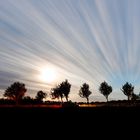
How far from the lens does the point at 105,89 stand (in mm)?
113500

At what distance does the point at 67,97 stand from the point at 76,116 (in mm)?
91731

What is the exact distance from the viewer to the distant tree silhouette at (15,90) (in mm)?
113188

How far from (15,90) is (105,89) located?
156 feet

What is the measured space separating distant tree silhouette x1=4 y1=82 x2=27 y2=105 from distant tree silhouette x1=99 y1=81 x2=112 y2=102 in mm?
39696

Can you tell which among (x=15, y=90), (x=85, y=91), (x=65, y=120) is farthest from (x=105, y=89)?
(x=65, y=120)

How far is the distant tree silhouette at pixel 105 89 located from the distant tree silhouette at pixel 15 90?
39696mm

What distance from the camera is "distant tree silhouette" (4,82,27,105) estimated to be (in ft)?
371

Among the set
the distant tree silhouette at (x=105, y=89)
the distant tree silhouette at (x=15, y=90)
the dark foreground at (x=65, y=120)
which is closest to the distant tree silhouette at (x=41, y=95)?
the distant tree silhouette at (x=15, y=90)

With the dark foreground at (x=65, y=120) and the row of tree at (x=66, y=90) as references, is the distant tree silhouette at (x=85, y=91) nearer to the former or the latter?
the row of tree at (x=66, y=90)

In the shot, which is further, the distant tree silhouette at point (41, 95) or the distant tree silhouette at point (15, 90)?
the distant tree silhouette at point (41, 95)

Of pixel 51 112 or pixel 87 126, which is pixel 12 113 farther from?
pixel 87 126

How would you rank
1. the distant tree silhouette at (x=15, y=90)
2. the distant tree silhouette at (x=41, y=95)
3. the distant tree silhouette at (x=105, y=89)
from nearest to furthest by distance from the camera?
1. the distant tree silhouette at (x=105, y=89)
2. the distant tree silhouette at (x=15, y=90)
3. the distant tree silhouette at (x=41, y=95)

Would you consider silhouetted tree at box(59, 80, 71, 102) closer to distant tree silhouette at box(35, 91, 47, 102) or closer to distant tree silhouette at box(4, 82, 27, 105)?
distant tree silhouette at box(4, 82, 27, 105)

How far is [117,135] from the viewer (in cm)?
1816
